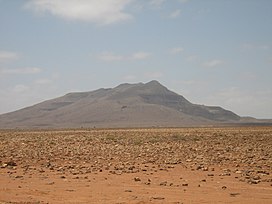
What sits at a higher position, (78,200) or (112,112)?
(112,112)

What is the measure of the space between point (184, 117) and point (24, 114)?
3076 inches

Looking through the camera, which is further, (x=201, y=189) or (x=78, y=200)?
(x=201, y=189)

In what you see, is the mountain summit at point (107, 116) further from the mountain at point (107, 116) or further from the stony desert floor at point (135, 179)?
the stony desert floor at point (135, 179)

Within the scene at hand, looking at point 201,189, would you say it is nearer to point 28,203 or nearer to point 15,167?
point 28,203

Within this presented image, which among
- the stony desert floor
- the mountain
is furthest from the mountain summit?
the stony desert floor

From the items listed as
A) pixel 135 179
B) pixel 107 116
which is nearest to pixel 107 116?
pixel 107 116

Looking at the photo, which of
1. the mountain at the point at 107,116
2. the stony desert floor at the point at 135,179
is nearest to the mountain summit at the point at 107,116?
the mountain at the point at 107,116

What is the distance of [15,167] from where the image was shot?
728 inches

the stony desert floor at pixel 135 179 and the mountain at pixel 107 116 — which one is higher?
the mountain at pixel 107 116

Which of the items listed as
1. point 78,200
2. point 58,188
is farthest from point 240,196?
point 58,188

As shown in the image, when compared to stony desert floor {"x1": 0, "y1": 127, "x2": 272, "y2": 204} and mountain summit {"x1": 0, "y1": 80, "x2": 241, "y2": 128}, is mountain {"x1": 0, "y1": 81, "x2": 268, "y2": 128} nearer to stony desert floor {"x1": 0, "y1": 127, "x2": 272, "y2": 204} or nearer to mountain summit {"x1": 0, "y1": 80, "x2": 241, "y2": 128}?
mountain summit {"x1": 0, "y1": 80, "x2": 241, "y2": 128}

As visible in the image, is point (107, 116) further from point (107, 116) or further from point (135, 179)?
point (135, 179)

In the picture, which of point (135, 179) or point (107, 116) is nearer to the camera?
point (135, 179)

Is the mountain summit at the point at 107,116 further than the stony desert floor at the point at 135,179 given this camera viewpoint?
A: Yes
